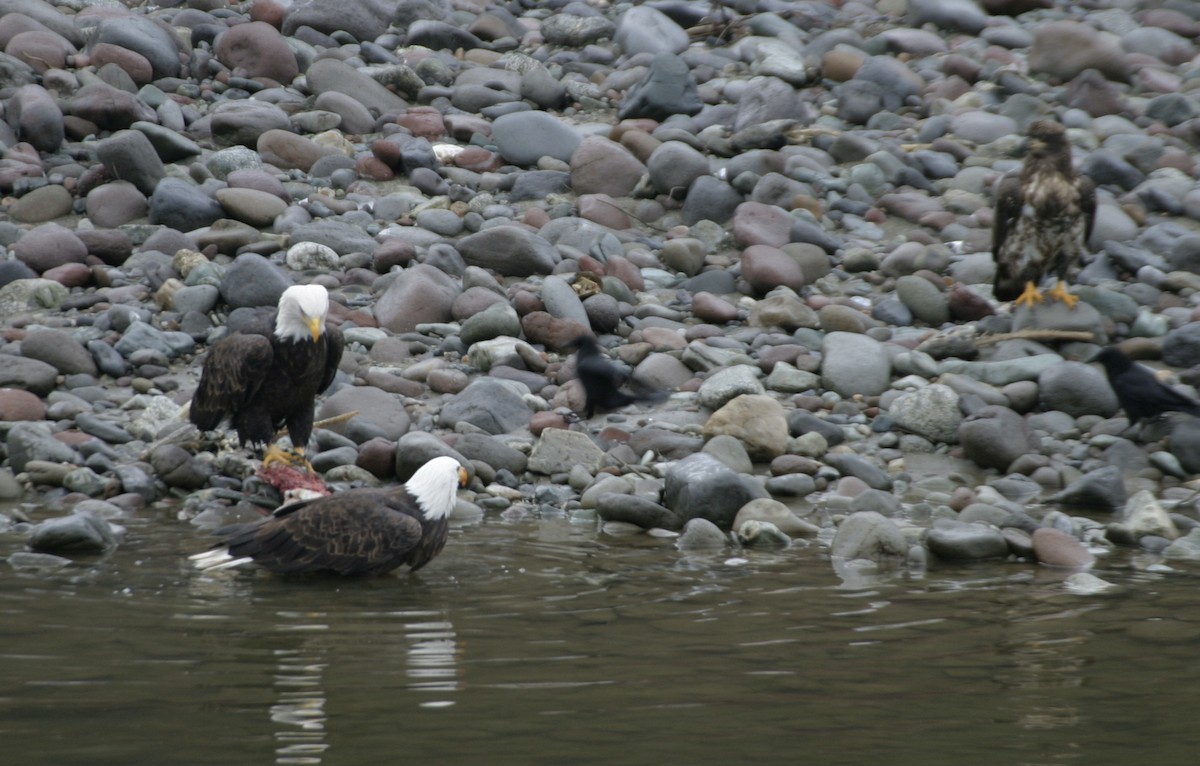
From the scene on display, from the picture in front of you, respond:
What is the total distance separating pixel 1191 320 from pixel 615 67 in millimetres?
6841

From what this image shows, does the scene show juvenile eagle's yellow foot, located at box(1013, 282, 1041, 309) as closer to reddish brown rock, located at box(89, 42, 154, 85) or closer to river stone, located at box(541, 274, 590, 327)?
river stone, located at box(541, 274, 590, 327)

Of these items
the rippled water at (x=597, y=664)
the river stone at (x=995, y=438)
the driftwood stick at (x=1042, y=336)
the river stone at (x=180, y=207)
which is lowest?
the rippled water at (x=597, y=664)

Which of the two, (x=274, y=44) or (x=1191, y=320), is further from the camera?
(x=274, y=44)

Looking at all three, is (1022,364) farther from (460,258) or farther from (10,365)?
(10,365)

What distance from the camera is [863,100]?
1282cm

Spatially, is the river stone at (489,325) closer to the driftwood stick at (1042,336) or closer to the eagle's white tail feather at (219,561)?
the driftwood stick at (1042,336)

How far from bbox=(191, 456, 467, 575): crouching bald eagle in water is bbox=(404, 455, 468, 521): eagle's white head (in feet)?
0.04

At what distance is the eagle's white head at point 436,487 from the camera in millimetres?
6195

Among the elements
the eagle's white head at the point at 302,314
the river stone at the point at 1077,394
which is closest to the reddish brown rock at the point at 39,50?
the eagle's white head at the point at 302,314

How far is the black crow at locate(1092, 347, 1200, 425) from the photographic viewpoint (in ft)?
25.5

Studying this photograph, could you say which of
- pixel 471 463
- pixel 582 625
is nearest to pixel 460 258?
pixel 471 463

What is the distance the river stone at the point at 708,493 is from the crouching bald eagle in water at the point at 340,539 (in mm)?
1368

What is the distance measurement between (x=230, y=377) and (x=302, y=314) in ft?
1.73

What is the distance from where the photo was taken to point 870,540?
6242 mm
